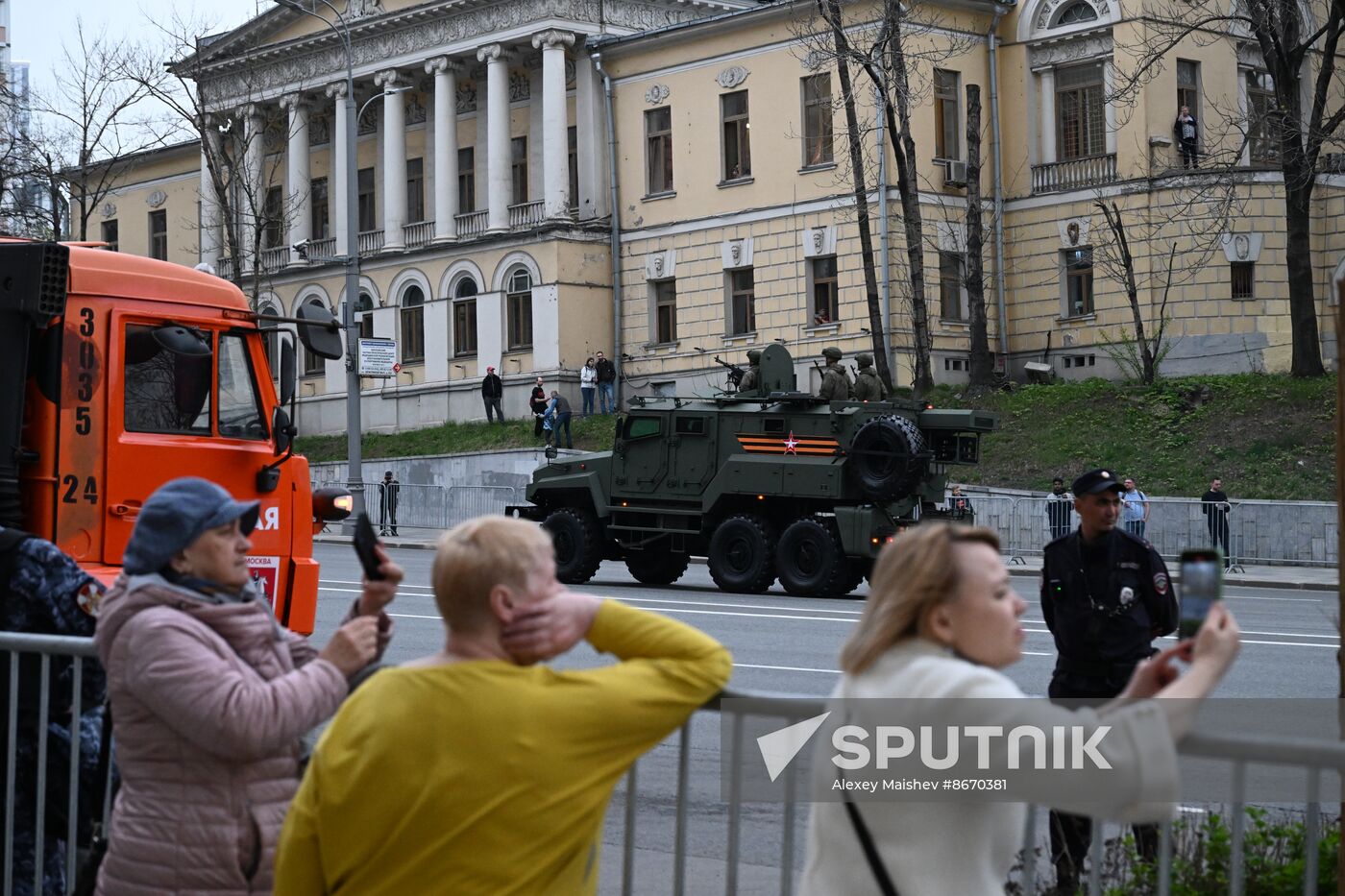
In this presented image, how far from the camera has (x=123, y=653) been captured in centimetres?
417

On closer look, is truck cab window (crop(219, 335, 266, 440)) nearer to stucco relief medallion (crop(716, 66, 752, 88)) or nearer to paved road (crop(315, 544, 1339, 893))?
paved road (crop(315, 544, 1339, 893))

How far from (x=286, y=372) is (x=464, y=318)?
139 ft

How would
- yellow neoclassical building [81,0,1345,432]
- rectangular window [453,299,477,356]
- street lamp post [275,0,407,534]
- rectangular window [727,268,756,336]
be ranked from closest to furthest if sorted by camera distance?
street lamp post [275,0,407,534], yellow neoclassical building [81,0,1345,432], rectangular window [727,268,756,336], rectangular window [453,299,477,356]

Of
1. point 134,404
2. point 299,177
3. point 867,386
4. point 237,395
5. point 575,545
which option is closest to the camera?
point 134,404

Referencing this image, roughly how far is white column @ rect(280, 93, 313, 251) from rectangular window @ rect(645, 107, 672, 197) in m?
12.4

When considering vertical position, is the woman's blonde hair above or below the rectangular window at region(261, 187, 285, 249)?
below

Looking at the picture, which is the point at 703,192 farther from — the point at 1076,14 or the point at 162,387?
the point at 162,387

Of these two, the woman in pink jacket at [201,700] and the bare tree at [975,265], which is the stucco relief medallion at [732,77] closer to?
the bare tree at [975,265]

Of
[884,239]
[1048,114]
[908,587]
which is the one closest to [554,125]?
[884,239]

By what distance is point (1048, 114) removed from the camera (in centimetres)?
4622

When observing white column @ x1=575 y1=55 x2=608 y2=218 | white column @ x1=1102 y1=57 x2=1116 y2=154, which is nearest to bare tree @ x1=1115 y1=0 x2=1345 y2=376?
white column @ x1=1102 y1=57 x2=1116 y2=154

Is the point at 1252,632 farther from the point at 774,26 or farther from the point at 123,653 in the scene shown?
the point at 774,26

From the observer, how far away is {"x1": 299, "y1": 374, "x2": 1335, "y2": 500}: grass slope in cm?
3356

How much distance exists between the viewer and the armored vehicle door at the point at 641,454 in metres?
25.5
